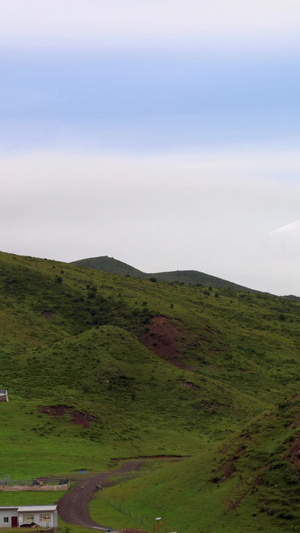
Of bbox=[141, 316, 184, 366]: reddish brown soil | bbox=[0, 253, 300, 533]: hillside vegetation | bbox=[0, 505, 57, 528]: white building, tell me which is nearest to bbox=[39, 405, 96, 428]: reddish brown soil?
bbox=[0, 253, 300, 533]: hillside vegetation

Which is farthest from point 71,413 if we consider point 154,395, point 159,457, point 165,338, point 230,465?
point 230,465

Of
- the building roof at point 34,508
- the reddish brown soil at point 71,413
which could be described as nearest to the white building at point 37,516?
the building roof at point 34,508

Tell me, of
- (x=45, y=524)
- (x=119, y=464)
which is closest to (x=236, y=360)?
(x=119, y=464)

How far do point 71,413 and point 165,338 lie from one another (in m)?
40.6

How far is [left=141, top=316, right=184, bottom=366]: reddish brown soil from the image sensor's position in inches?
5443

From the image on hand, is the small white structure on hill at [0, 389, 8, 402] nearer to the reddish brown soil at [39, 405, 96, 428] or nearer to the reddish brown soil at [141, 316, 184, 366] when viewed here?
the reddish brown soil at [39, 405, 96, 428]

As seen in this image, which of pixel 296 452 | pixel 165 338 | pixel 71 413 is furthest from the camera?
pixel 165 338

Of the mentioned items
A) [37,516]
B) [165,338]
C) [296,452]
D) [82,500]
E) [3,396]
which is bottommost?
[82,500]

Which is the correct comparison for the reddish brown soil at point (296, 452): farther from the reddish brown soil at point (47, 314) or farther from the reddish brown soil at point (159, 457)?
the reddish brown soil at point (47, 314)

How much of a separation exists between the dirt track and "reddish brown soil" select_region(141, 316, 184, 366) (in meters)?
54.4

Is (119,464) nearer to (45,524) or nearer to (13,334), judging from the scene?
(45,524)

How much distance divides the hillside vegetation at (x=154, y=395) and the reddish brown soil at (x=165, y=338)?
254 millimetres

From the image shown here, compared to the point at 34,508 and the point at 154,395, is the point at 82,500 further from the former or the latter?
the point at 154,395

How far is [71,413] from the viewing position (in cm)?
10394
